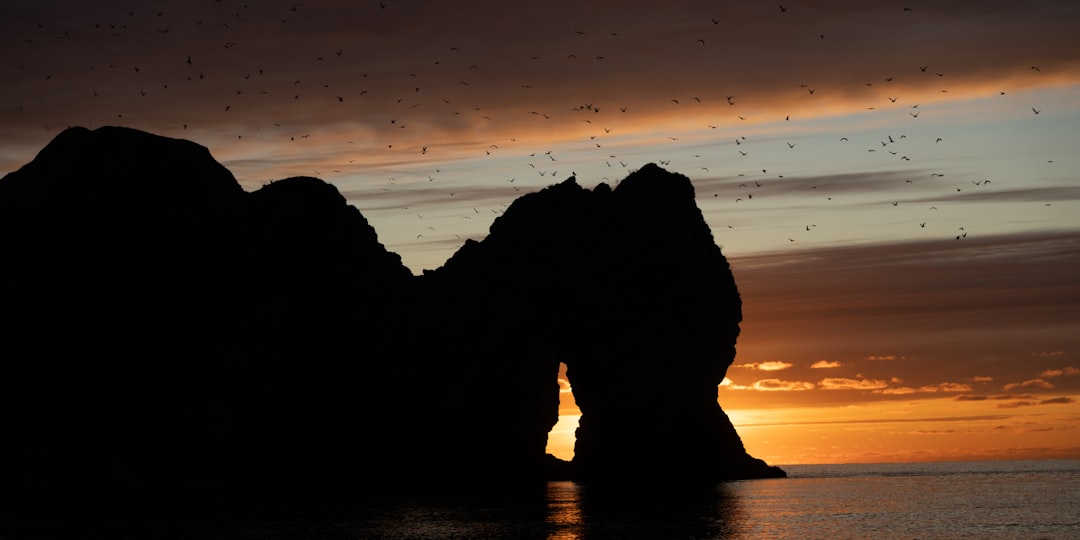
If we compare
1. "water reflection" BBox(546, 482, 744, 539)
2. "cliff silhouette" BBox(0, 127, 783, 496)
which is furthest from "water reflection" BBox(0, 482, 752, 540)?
"cliff silhouette" BBox(0, 127, 783, 496)

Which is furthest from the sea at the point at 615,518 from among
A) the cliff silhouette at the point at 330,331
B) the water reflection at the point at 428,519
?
the cliff silhouette at the point at 330,331

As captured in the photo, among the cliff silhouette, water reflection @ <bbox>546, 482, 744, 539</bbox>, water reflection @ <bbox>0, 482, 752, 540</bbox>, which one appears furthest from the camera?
the cliff silhouette

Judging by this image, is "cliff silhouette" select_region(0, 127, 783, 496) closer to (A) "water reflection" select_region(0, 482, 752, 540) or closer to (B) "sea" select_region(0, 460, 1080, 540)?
(B) "sea" select_region(0, 460, 1080, 540)

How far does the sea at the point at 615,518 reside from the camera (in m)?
84.2

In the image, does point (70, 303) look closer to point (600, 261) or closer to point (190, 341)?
point (190, 341)

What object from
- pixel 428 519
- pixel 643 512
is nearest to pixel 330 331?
pixel 643 512

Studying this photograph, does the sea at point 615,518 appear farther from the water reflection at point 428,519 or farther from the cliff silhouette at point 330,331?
the cliff silhouette at point 330,331

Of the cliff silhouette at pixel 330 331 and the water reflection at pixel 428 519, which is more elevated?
the cliff silhouette at pixel 330 331

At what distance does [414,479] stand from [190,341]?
34.6 m

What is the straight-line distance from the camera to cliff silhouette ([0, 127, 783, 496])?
15562cm

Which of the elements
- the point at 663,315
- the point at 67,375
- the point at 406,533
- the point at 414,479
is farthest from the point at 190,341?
the point at 406,533

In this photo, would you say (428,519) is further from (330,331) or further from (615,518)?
(330,331)

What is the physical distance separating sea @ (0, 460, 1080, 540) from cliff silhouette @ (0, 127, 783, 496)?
2671 centimetres

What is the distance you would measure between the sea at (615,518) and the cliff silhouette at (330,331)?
2671 centimetres
